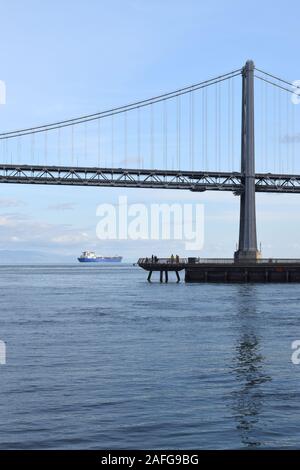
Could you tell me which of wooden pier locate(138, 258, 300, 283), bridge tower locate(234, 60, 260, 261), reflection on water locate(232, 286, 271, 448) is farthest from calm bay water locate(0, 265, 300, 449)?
bridge tower locate(234, 60, 260, 261)

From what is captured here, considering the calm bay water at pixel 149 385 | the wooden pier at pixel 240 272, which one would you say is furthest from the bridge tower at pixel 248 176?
the calm bay water at pixel 149 385

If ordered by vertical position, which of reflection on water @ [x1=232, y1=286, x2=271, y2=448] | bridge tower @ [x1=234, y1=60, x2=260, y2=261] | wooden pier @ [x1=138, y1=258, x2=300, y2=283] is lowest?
reflection on water @ [x1=232, y1=286, x2=271, y2=448]

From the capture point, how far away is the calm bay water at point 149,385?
14.9 m

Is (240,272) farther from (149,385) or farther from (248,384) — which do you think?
(149,385)

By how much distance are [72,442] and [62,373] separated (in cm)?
793

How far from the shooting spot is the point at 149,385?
20.2 meters

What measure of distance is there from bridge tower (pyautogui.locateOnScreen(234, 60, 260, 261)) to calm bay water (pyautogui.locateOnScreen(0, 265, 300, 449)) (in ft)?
197

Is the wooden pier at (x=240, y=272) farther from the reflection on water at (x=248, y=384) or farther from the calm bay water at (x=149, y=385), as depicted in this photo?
the reflection on water at (x=248, y=384)

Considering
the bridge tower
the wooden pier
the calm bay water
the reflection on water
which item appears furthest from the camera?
the bridge tower

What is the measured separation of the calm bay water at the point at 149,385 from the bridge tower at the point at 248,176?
60.0 m

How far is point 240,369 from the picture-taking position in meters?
22.9

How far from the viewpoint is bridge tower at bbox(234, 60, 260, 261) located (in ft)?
326

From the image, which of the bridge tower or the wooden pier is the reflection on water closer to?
the wooden pier

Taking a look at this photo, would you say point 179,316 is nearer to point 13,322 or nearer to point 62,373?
point 13,322
